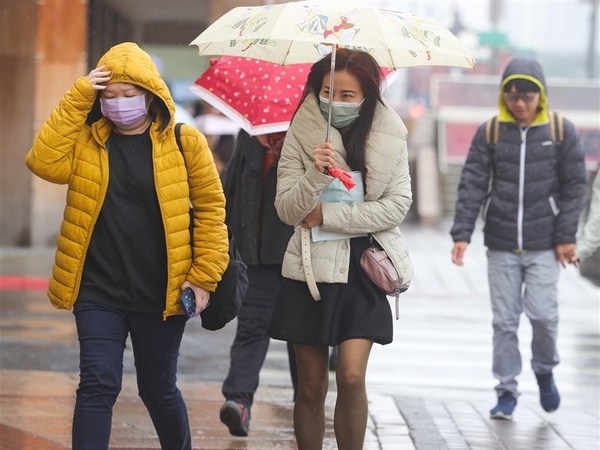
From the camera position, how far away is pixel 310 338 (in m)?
5.26

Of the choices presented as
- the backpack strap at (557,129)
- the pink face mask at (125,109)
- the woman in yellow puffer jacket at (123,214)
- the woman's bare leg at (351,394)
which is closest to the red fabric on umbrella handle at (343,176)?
the woman in yellow puffer jacket at (123,214)

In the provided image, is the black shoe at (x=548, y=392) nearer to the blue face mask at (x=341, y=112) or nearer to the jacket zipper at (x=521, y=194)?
the jacket zipper at (x=521, y=194)

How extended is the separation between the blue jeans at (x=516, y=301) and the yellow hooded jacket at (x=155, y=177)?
2841 millimetres

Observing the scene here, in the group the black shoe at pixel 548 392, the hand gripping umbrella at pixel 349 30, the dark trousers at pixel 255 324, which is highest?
the hand gripping umbrella at pixel 349 30

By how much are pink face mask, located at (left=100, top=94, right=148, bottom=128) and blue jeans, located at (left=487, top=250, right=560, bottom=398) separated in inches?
126

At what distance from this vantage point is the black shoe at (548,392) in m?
7.72

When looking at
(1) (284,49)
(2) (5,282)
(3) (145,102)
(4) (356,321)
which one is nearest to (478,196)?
(1) (284,49)

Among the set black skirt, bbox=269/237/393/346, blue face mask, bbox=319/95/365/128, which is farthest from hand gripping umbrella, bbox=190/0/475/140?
black skirt, bbox=269/237/393/346

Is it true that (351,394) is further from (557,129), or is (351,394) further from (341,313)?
(557,129)

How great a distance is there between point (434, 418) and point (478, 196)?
133 centimetres

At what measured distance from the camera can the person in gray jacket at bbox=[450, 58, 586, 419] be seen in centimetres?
747

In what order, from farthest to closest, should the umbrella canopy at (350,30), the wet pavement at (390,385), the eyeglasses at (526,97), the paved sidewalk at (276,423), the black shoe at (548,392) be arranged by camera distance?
the black shoe at (548,392) < the eyeglasses at (526,97) < the wet pavement at (390,385) < the paved sidewalk at (276,423) < the umbrella canopy at (350,30)

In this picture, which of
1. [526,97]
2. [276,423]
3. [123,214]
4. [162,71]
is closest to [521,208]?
[526,97]

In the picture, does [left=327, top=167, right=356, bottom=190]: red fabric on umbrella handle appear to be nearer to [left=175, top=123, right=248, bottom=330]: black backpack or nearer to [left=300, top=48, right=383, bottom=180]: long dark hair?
[left=300, top=48, right=383, bottom=180]: long dark hair
